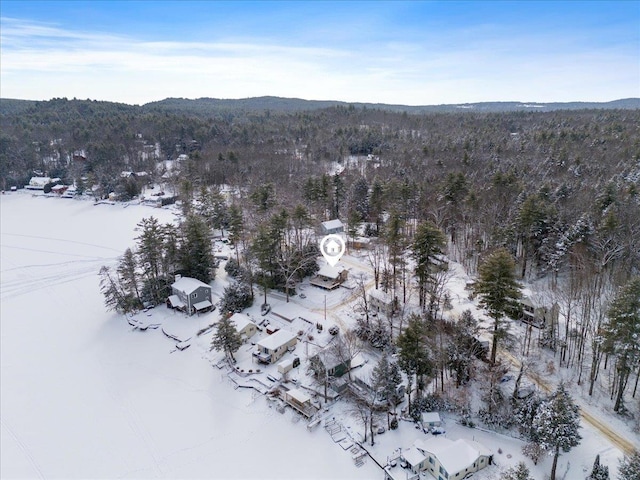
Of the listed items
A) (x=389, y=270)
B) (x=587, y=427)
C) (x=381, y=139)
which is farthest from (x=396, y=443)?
(x=381, y=139)

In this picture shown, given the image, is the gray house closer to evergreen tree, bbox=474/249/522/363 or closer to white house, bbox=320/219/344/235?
white house, bbox=320/219/344/235

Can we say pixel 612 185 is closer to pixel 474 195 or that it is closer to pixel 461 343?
pixel 474 195

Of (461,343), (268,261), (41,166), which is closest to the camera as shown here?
(461,343)

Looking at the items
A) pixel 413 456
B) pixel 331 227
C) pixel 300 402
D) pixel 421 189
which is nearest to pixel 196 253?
pixel 331 227

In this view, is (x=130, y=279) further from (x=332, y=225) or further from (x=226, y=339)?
(x=332, y=225)

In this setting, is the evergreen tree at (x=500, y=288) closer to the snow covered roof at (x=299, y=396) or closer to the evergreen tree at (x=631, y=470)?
the evergreen tree at (x=631, y=470)
